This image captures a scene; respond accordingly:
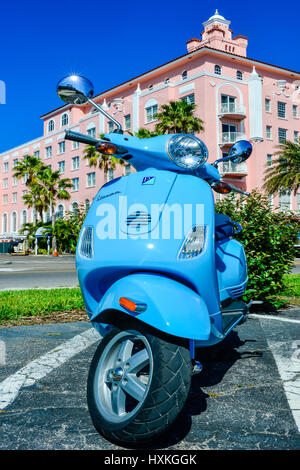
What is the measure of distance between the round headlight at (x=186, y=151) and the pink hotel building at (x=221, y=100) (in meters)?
30.4

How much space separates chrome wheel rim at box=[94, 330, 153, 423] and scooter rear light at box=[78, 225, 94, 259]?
60 cm

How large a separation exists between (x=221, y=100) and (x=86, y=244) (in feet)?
111

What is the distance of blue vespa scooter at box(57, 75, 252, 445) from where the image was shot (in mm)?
1983

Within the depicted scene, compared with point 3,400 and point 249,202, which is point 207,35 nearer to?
point 249,202

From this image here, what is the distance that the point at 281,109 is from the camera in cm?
3753

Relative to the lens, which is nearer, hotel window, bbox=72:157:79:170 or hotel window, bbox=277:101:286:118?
hotel window, bbox=277:101:286:118

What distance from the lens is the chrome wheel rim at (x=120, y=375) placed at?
81.7 inches

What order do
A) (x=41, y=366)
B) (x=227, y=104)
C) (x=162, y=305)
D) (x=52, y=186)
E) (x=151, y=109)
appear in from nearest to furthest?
1. (x=162, y=305)
2. (x=41, y=366)
3. (x=227, y=104)
4. (x=151, y=109)
5. (x=52, y=186)

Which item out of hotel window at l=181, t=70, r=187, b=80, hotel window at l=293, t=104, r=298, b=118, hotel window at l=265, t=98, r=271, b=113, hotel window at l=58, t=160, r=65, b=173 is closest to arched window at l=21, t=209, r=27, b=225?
hotel window at l=58, t=160, r=65, b=173

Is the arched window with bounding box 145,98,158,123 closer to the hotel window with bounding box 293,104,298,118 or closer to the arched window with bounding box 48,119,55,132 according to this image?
the hotel window with bounding box 293,104,298,118

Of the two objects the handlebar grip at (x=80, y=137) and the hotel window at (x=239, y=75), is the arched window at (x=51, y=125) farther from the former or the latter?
the handlebar grip at (x=80, y=137)

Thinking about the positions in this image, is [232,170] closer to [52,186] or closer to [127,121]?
[127,121]

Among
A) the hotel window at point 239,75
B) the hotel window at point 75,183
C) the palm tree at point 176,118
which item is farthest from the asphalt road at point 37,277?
the hotel window at point 75,183

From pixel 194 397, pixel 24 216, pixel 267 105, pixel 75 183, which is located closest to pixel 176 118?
pixel 267 105
